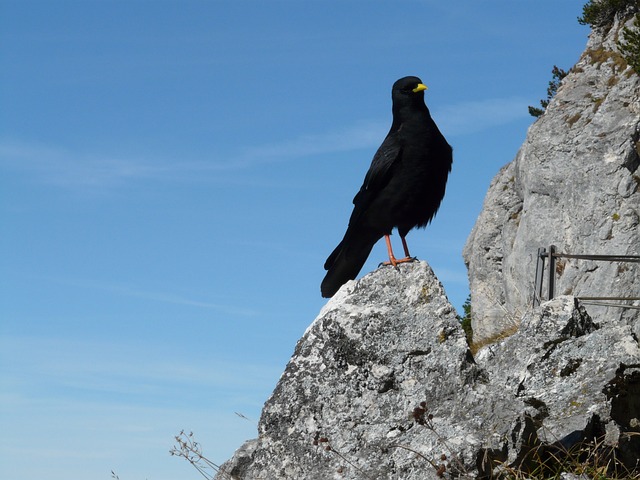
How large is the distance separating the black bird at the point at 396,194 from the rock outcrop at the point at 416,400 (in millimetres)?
1511

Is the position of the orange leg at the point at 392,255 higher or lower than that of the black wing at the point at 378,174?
lower

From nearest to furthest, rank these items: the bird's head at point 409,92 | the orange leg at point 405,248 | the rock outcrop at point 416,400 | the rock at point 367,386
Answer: the rock outcrop at point 416,400 < the rock at point 367,386 < the orange leg at point 405,248 < the bird's head at point 409,92

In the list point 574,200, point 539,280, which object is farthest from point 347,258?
point 574,200

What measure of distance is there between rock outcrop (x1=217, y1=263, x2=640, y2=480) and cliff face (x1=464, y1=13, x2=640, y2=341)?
50.0 ft

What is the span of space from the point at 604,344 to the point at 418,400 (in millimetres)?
1863

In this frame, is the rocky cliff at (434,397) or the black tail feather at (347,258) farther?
the black tail feather at (347,258)

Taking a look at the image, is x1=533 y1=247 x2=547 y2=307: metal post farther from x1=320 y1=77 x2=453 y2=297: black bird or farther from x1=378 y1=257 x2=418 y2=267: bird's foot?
x1=378 y1=257 x2=418 y2=267: bird's foot

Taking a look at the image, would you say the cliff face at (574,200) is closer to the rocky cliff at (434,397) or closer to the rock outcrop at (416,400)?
the rocky cliff at (434,397)

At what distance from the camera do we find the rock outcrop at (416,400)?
5566 mm

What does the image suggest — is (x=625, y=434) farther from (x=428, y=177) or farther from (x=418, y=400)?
(x=428, y=177)

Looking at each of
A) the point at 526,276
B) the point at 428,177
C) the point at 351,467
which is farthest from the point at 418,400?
the point at 526,276

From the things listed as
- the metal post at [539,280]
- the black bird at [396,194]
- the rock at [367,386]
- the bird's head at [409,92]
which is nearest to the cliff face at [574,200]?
the metal post at [539,280]

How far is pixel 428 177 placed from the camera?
308 inches

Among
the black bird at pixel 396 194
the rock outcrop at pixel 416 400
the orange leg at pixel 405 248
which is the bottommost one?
the rock outcrop at pixel 416 400
